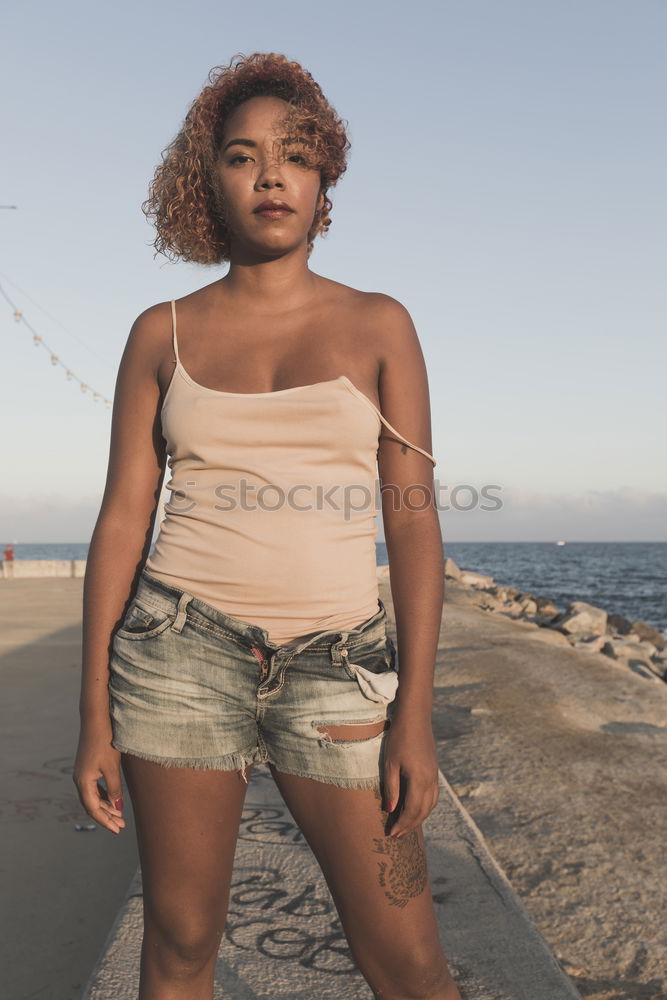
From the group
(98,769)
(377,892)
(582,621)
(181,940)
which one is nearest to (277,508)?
(98,769)

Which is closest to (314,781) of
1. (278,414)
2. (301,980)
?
(278,414)

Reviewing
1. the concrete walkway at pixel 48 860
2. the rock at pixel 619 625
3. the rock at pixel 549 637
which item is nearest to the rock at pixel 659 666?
the rock at pixel 549 637

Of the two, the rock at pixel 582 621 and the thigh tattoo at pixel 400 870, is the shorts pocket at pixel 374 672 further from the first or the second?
the rock at pixel 582 621

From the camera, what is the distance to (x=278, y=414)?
1677 millimetres

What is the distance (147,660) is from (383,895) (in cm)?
63

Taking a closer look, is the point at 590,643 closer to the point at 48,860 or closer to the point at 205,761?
the point at 48,860

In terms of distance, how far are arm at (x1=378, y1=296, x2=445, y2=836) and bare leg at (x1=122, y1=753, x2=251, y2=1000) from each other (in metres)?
0.35

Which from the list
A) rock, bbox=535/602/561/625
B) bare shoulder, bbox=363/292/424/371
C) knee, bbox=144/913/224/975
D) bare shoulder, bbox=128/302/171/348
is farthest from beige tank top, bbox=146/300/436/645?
rock, bbox=535/602/561/625

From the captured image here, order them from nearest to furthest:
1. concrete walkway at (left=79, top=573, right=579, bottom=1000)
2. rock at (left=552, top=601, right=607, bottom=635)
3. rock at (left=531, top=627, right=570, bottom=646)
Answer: concrete walkway at (left=79, top=573, right=579, bottom=1000)
rock at (left=531, top=627, right=570, bottom=646)
rock at (left=552, top=601, right=607, bottom=635)

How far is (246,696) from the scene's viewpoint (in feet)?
5.29

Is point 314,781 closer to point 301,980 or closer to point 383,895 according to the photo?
point 383,895

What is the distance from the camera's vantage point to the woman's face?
71.6 inches

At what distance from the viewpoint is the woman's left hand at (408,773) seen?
62.1 inches

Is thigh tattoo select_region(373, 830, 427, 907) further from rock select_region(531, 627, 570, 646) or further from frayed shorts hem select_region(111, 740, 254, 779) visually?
rock select_region(531, 627, 570, 646)
